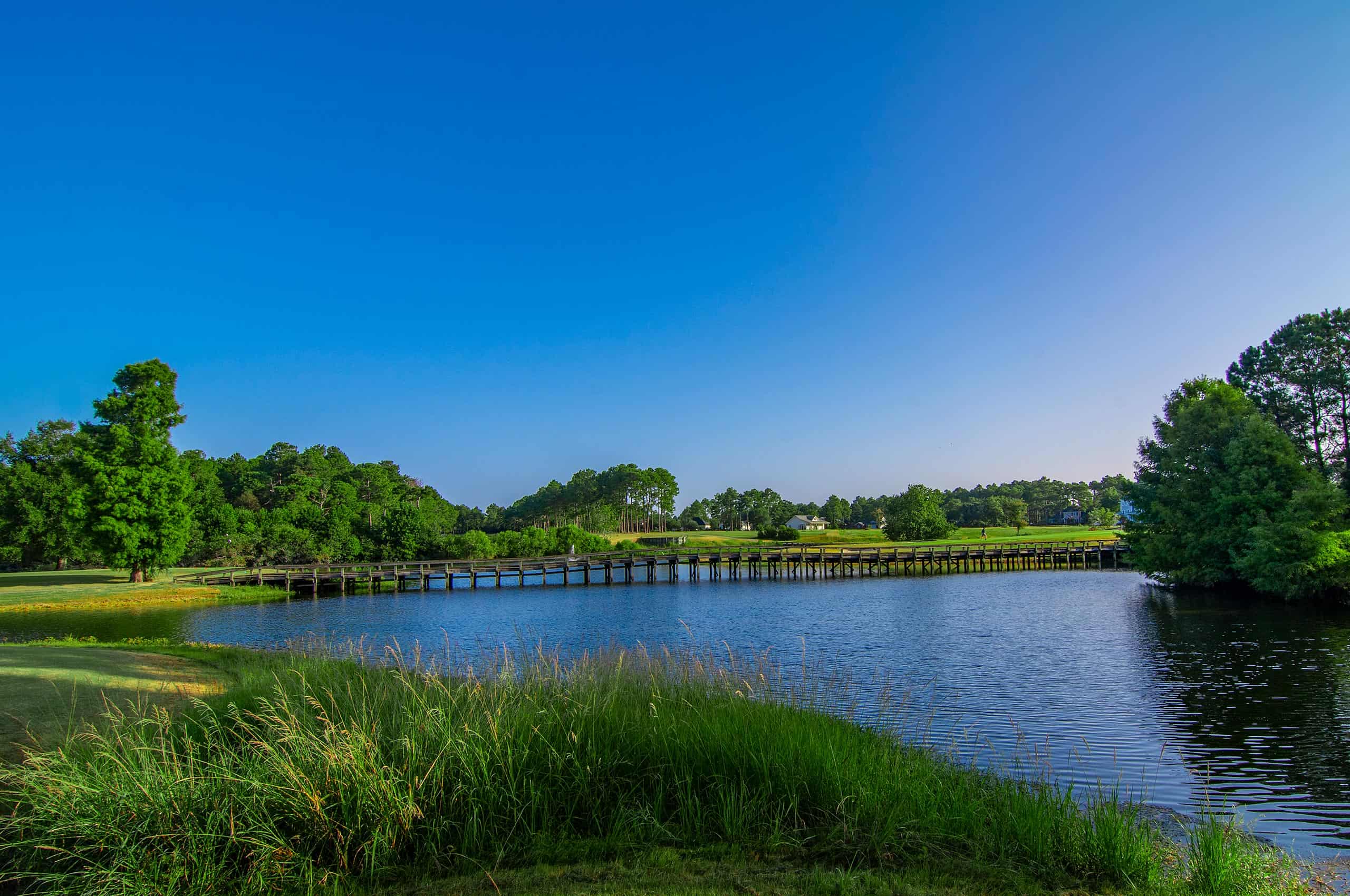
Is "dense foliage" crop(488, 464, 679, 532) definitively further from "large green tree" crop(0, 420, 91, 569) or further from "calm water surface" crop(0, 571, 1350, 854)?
"calm water surface" crop(0, 571, 1350, 854)

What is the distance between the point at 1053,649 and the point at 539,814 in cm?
1847

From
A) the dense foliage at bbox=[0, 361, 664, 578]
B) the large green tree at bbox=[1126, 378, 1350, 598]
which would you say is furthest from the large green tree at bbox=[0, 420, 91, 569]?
the large green tree at bbox=[1126, 378, 1350, 598]

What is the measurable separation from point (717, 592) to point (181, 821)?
1627 inches

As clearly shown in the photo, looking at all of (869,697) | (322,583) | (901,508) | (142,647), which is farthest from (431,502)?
(869,697)

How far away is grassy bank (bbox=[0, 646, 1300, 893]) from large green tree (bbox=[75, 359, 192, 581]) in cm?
4046

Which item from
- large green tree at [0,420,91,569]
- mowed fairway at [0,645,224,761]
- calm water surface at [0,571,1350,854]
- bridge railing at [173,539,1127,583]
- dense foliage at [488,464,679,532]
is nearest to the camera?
mowed fairway at [0,645,224,761]

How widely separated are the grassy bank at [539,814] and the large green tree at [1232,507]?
28280 millimetres

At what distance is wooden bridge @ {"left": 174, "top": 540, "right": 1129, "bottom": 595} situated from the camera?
5178 cm

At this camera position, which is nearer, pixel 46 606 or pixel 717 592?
pixel 46 606

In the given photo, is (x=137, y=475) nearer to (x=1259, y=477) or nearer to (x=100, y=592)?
(x=100, y=592)

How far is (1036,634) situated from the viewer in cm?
2305

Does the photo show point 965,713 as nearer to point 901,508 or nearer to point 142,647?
point 142,647

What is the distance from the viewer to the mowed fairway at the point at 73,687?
7.78m

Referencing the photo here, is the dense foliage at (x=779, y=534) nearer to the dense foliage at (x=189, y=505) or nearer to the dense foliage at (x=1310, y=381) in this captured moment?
the dense foliage at (x=189, y=505)
